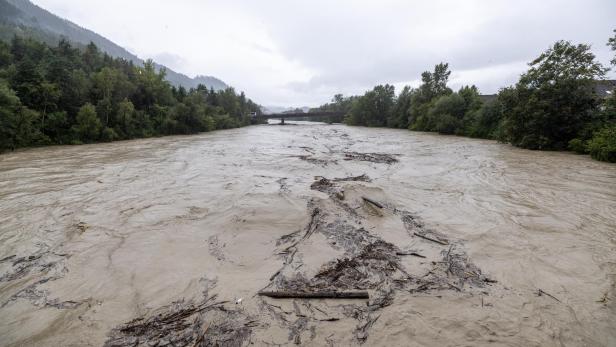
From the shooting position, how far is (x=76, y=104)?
3422 centimetres

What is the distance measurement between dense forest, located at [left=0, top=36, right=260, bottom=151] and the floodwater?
21890 mm

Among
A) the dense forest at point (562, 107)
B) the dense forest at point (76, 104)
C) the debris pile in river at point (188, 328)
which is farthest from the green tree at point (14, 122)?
the dense forest at point (562, 107)

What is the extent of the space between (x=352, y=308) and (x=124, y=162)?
65.9 ft

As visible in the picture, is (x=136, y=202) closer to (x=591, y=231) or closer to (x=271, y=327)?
(x=271, y=327)

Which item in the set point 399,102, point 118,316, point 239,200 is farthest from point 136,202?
point 399,102

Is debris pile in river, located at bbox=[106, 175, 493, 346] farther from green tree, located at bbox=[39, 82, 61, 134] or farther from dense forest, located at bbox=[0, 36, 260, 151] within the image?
green tree, located at bbox=[39, 82, 61, 134]

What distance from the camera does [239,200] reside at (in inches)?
370

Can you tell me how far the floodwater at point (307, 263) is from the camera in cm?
394

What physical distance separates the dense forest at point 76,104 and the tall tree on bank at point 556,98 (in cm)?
4671

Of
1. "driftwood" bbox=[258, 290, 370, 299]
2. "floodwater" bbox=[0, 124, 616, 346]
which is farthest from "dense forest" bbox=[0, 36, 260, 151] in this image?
"driftwood" bbox=[258, 290, 370, 299]

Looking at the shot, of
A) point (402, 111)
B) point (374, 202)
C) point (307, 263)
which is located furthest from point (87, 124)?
point (402, 111)

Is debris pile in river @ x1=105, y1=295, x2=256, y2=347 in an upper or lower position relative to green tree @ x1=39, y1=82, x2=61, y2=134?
lower

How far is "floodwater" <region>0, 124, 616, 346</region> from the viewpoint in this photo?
394cm

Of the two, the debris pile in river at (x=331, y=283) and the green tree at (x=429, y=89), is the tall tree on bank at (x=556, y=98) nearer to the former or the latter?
the debris pile in river at (x=331, y=283)
